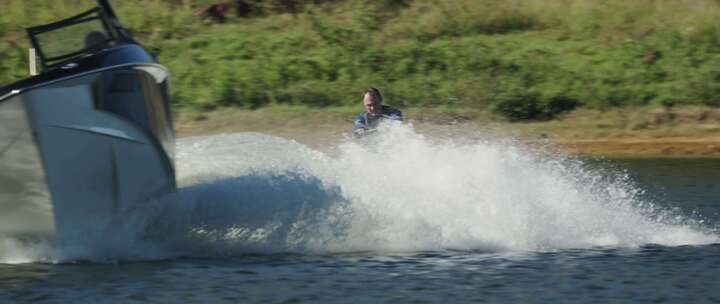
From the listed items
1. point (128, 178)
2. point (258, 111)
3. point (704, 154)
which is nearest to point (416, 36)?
point (258, 111)

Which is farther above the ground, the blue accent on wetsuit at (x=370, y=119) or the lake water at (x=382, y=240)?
the blue accent on wetsuit at (x=370, y=119)

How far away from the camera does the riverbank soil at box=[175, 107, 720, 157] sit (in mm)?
17000

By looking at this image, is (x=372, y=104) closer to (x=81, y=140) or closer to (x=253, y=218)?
(x=253, y=218)

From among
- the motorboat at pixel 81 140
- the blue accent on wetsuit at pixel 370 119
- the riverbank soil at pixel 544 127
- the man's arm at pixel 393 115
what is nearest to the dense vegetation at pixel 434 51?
the riverbank soil at pixel 544 127

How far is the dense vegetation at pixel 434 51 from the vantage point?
725 inches

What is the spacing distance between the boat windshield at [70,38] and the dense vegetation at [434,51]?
8.47m

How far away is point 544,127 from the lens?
1772 cm

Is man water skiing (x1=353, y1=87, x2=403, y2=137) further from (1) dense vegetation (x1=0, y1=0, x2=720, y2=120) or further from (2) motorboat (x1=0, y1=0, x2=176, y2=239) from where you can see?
(1) dense vegetation (x1=0, y1=0, x2=720, y2=120)

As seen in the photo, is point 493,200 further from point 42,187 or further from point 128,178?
point 42,187

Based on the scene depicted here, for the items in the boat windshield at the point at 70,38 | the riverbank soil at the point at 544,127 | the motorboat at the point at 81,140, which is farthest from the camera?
the riverbank soil at the point at 544,127

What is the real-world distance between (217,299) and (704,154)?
1029cm

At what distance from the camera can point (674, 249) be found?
969 cm

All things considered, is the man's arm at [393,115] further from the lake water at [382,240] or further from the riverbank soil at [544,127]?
the riverbank soil at [544,127]

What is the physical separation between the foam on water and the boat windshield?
1217 millimetres
